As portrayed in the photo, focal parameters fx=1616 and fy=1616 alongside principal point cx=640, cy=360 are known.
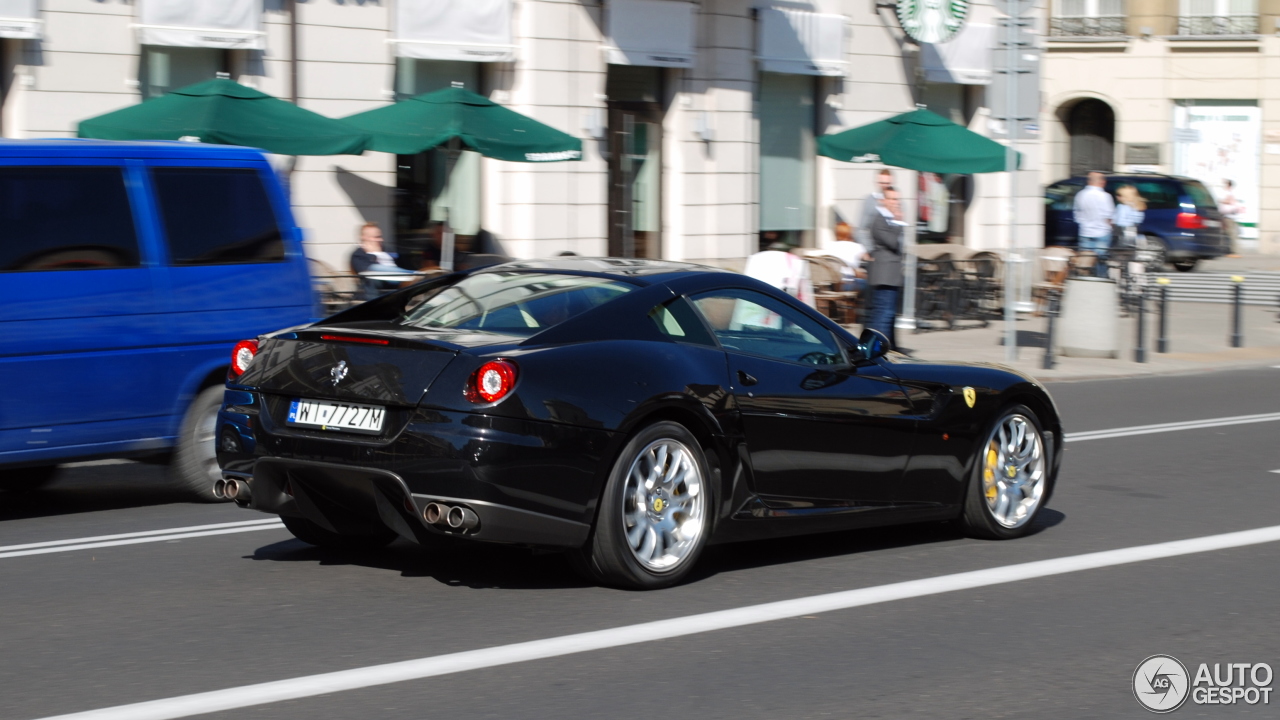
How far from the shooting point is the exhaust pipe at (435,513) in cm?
589

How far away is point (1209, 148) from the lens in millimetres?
43438

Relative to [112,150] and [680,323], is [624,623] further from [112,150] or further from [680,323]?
[112,150]

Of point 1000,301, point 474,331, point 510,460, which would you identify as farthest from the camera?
point 1000,301

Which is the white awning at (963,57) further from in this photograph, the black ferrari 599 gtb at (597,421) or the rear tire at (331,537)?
the rear tire at (331,537)

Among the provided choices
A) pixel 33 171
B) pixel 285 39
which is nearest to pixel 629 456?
pixel 33 171

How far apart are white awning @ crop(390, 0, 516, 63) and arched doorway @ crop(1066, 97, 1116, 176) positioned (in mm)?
30249

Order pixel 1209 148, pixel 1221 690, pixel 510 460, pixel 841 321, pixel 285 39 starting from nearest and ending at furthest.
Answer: pixel 1221 690 → pixel 510 460 → pixel 285 39 → pixel 841 321 → pixel 1209 148

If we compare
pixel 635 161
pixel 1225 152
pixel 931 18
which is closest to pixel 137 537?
pixel 635 161

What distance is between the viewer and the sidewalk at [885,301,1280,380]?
17.9 metres

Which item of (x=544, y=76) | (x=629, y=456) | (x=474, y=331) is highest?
(x=544, y=76)

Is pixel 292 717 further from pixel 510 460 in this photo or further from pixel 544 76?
pixel 544 76

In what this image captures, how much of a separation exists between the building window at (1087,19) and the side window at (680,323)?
136 ft

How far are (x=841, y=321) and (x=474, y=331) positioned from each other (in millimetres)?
13068

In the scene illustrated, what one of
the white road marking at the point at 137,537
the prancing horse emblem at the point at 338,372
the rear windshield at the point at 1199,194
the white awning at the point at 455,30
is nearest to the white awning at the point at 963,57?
the rear windshield at the point at 1199,194
